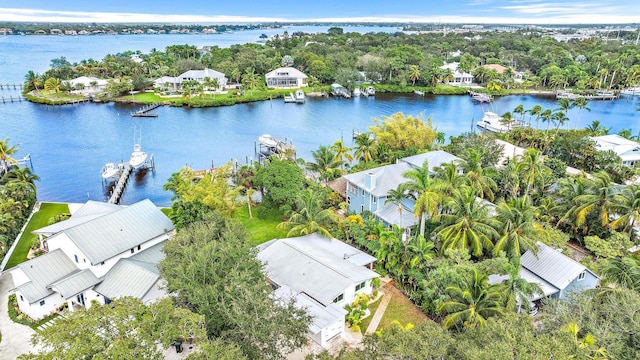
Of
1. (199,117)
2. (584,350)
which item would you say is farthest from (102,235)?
(199,117)

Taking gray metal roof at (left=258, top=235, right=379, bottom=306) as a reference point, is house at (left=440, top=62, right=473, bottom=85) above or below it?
below

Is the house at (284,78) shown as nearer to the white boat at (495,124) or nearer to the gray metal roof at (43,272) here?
the white boat at (495,124)

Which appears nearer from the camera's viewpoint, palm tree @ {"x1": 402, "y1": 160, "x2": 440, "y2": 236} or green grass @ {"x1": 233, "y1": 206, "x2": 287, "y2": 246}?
palm tree @ {"x1": 402, "y1": 160, "x2": 440, "y2": 236}

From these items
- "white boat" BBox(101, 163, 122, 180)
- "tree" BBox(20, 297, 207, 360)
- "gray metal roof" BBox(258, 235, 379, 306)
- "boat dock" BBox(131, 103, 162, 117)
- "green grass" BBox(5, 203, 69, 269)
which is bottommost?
"boat dock" BBox(131, 103, 162, 117)

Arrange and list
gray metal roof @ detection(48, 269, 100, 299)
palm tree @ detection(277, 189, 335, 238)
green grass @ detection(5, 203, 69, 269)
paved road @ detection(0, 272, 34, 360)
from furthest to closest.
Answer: palm tree @ detection(277, 189, 335, 238)
green grass @ detection(5, 203, 69, 269)
gray metal roof @ detection(48, 269, 100, 299)
paved road @ detection(0, 272, 34, 360)

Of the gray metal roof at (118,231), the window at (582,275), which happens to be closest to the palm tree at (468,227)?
the window at (582,275)

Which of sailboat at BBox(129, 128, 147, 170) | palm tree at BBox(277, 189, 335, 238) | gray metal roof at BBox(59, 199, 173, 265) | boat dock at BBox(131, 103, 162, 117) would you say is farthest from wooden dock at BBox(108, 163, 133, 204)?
boat dock at BBox(131, 103, 162, 117)

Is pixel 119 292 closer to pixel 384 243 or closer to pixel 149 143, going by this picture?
pixel 384 243

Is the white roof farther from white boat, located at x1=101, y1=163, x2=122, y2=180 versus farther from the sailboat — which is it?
white boat, located at x1=101, y1=163, x2=122, y2=180
